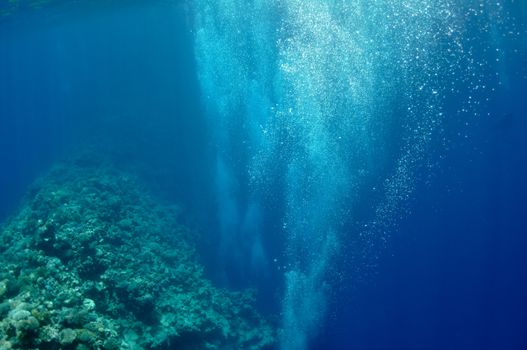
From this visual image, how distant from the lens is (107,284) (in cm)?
1072

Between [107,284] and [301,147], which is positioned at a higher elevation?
[301,147]

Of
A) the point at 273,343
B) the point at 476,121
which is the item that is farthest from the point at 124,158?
the point at 476,121

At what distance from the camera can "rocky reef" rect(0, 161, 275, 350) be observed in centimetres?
710

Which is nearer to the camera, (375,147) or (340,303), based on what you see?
(340,303)

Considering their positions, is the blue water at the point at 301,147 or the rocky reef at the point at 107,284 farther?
the blue water at the point at 301,147

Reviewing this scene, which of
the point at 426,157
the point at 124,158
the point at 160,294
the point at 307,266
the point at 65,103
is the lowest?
the point at 160,294

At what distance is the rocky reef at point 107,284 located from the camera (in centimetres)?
710

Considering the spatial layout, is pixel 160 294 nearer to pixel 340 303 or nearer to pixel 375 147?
pixel 340 303

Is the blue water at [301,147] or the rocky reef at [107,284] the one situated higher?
the blue water at [301,147]

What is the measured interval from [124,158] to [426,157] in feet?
170

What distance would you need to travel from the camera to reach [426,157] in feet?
210

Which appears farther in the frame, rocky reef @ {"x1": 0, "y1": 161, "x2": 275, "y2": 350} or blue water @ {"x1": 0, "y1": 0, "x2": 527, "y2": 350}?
blue water @ {"x1": 0, "y1": 0, "x2": 527, "y2": 350}

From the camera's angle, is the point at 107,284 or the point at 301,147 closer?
the point at 107,284

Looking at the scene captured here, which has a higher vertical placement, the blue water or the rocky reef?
the blue water
